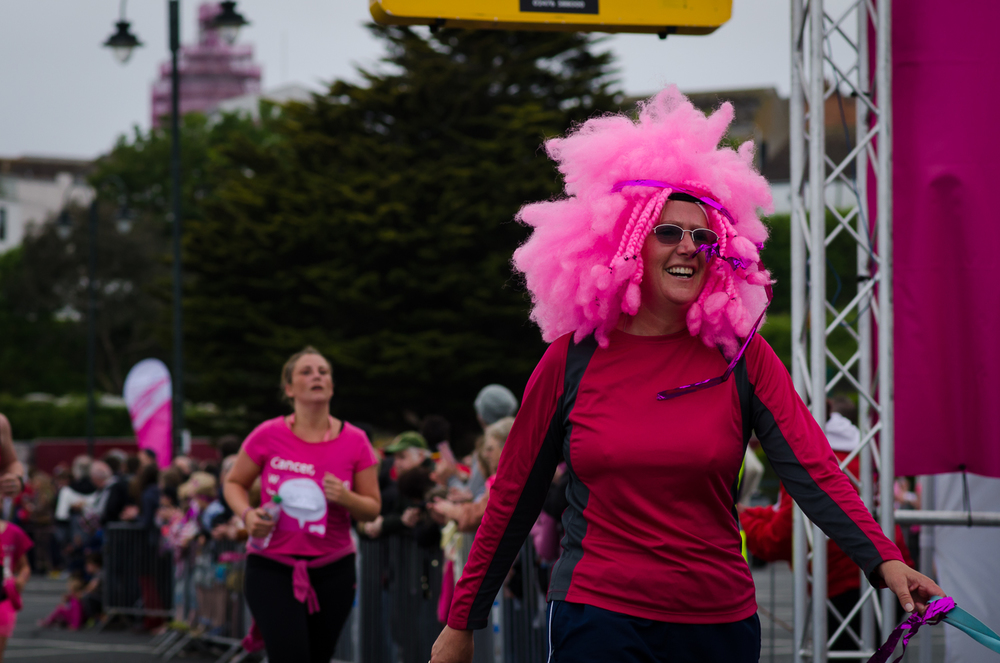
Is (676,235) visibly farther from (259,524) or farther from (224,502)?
(224,502)

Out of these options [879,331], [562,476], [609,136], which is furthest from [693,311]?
[562,476]

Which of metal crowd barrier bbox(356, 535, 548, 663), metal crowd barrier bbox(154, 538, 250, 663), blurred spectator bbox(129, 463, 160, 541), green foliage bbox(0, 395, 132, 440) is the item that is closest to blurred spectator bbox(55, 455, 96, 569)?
blurred spectator bbox(129, 463, 160, 541)

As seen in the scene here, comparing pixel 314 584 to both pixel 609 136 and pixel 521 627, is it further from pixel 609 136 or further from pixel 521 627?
pixel 609 136

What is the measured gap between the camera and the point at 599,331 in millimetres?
3236

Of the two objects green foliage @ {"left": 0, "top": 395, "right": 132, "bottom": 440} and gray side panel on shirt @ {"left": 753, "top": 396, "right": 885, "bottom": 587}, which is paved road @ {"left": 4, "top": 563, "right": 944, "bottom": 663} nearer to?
gray side panel on shirt @ {"left": 753, "top": 396, "right": 885, "bottom": 587}

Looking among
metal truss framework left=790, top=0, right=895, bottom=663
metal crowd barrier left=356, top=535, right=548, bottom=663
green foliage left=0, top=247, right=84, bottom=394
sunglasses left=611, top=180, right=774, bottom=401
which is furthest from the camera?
green foliage left=0, top=247, right=84, bottom=394

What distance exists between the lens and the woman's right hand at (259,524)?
19.1 feet

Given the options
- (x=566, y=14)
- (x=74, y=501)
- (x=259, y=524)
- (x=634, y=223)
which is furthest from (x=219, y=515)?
(x=74, y=501)

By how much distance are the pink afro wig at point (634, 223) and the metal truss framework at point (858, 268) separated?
2.11 metres

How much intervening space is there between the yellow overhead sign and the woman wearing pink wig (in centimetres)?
301

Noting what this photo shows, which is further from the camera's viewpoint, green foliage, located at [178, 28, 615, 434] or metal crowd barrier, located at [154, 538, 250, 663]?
green foliage, located at [178, 28, 615, 434]

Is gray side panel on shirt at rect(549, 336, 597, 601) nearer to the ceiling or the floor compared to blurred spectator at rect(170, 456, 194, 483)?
nearer to the ceiling

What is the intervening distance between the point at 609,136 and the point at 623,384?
76 centimetres

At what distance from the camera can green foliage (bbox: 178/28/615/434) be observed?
28141mm
